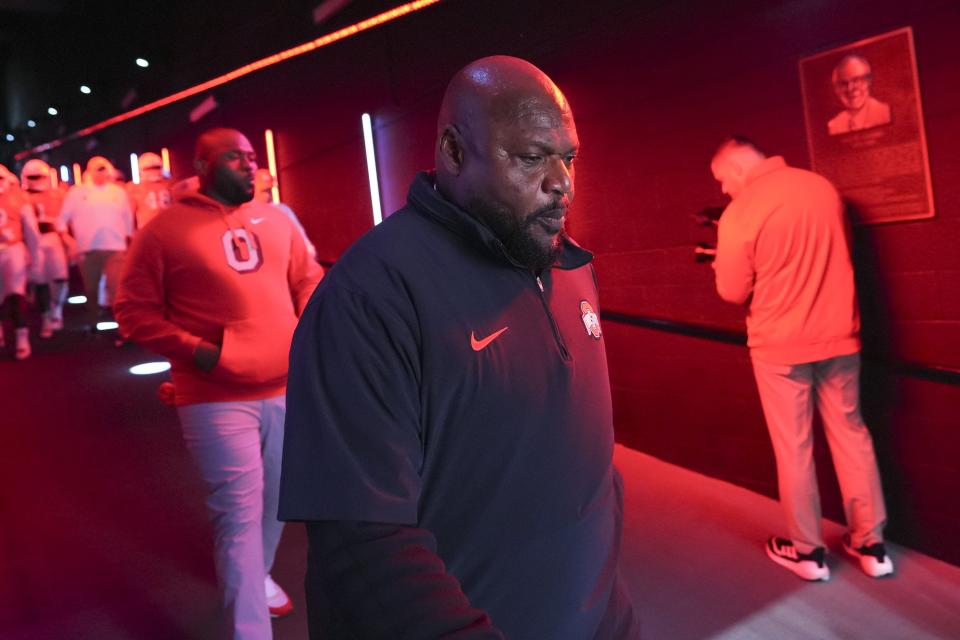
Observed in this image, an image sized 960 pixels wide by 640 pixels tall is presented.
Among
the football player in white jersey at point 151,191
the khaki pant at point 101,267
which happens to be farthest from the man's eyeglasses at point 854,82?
the football player in white jersey at point 151,191

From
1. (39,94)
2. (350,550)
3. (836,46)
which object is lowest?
(350,550)

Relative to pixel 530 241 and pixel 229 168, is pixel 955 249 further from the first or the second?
pixel 229 168

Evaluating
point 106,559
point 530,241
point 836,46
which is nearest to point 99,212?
point 106,559

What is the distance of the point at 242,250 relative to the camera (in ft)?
9.25

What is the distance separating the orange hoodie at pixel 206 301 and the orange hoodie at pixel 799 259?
210 centimetres

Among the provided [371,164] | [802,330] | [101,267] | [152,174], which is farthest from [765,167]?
[152,174]

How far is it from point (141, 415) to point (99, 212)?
3.74 metres

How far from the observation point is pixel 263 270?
284 centimetres

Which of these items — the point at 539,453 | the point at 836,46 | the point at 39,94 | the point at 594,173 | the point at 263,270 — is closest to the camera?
A: the point at 539,453

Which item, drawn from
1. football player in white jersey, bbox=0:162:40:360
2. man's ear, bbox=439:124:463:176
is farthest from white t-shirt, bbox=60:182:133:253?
man's ear, bbox=439:124:463:176

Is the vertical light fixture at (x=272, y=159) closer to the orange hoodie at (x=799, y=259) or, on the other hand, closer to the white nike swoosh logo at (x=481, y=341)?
the orange hoodie at (x=799, y=259)

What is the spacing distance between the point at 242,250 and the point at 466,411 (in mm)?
1940

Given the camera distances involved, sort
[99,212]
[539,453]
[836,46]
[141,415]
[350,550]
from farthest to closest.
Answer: [99,212] → [141,415] → [836,46] → [539,453] → [350,550]

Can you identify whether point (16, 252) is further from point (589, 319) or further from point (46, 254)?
point (589, 319)
